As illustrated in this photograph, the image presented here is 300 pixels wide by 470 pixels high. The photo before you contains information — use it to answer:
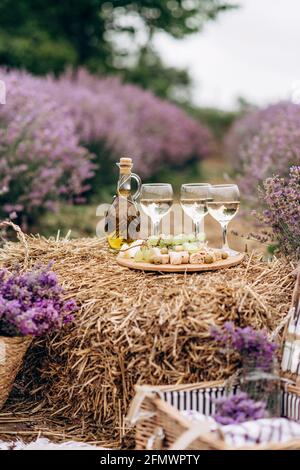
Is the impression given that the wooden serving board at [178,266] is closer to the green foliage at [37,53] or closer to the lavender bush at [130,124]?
the lavender bush at [130,124]

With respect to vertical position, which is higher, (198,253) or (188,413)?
(198,253)

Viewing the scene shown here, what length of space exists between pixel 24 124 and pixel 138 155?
3366 millimetres

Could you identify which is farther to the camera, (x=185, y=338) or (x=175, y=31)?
(x=175, y=31)

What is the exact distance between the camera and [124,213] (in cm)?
363

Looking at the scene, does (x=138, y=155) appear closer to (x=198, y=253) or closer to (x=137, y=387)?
(x=198, y=253)

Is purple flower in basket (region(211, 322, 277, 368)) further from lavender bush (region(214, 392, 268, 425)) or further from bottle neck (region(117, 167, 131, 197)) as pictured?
bottle neck (region(117, 167, 131, 197))

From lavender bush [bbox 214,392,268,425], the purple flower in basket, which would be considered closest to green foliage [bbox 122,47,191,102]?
the purple flower in basket

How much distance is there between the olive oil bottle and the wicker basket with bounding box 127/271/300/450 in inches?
42.4

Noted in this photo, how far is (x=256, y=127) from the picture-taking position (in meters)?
11.5

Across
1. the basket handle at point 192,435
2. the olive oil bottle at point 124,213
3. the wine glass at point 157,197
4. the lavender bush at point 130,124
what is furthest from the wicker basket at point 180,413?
the lavender bush at point 130,124

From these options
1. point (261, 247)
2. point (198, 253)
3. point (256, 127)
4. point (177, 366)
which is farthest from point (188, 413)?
point (256, 127)

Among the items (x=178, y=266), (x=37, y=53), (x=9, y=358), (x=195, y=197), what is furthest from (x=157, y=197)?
(x=37, y=53)

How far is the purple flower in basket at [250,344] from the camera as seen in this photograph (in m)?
2.55

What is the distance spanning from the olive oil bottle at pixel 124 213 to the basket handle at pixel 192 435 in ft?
5.30
